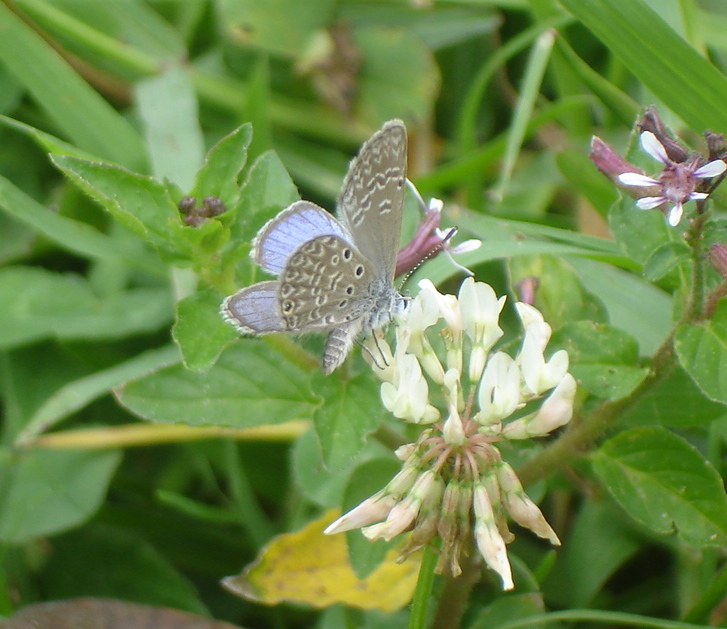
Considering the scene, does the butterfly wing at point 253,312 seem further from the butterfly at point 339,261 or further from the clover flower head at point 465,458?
the clover flower head at point 465,458

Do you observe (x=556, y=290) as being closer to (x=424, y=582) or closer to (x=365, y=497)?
(x=365, y=497)

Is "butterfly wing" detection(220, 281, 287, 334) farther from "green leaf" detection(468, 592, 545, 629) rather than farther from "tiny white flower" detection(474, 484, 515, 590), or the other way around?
"green leaf" detection(468, 592, 545, 629)

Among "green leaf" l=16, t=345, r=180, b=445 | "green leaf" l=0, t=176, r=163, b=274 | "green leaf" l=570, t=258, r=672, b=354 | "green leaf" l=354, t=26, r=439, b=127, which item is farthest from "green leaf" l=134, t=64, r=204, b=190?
"green leaf" l=570, t=258, r=672, b=354

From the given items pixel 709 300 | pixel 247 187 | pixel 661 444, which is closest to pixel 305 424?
pixel 247 187

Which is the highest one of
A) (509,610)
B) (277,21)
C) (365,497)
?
(277,21)

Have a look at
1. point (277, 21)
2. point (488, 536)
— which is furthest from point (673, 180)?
point (277, 21)

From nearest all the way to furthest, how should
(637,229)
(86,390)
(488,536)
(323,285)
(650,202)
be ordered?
(488,536)
(650,202)
(323,285)
(637,229)
(86,390)
